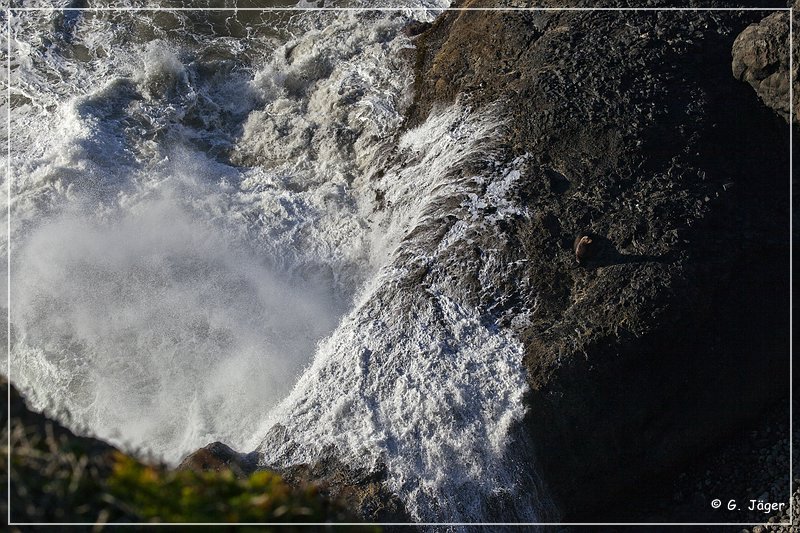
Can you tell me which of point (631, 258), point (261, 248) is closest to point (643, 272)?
point (631, 258)

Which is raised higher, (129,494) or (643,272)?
(643,272)

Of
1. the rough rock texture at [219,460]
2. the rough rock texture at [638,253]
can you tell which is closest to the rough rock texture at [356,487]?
the rough rock texture at [219,460]

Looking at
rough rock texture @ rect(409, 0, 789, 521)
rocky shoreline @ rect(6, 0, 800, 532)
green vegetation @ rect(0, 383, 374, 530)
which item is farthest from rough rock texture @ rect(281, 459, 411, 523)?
green vegetation @ rect(0, 383, 374, 530)

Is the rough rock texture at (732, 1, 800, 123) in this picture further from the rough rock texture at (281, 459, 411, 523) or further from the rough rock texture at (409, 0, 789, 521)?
the rough rock texture at (281, 459, 411, 523)

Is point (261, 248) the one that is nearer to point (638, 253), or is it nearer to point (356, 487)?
point (356, 487)

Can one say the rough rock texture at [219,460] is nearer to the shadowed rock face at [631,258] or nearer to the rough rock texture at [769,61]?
the shadowed rock face at [631,258]

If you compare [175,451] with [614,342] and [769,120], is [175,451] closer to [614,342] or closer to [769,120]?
[614,342]

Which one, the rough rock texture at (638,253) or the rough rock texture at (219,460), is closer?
the rough rock texture at (219,460)
